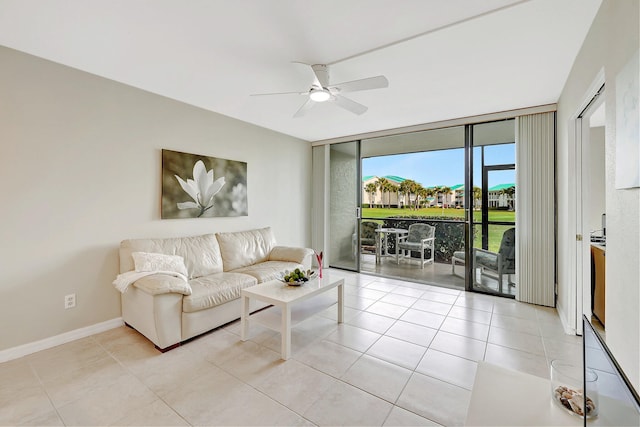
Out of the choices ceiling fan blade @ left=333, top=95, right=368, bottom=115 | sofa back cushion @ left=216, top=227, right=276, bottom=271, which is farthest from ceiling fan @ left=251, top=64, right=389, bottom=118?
sofa back cushion @ left=216, top=227, right=276, bottom=271

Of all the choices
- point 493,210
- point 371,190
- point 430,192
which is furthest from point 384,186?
point 493,210

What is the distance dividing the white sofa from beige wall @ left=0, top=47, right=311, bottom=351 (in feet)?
0.89

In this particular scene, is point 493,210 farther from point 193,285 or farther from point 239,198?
point 193,285

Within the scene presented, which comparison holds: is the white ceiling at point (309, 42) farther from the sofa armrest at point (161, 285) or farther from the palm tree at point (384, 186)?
the palm tree at point (384, 186)

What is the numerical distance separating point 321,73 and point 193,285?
235 centimetres

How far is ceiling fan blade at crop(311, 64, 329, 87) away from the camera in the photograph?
242 centimetres

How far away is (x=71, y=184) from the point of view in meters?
2.56

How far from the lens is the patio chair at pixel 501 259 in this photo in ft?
12.4

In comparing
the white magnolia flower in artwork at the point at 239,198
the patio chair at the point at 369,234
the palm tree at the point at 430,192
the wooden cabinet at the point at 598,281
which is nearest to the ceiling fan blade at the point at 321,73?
the white magnolia flower in artwork at the point at 239,198

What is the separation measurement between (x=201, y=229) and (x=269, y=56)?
2.32 meters

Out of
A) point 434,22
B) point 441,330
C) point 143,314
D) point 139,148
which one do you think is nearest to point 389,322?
point 441,330

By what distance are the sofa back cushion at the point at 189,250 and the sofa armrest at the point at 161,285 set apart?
1.15 feet

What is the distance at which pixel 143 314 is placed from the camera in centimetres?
251

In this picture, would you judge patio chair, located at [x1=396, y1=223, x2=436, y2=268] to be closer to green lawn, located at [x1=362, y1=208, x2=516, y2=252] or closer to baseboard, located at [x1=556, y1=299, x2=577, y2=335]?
green lawn, located at [x1=362, y1=208, x2=516, y2=252]
